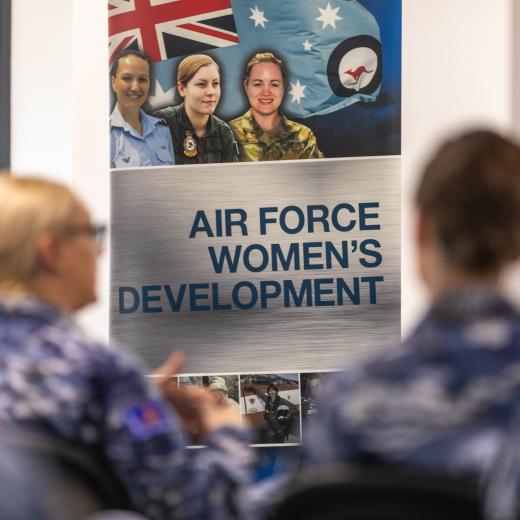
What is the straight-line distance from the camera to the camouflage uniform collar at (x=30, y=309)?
5.90 ft

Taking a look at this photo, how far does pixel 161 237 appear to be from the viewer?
4.00 m

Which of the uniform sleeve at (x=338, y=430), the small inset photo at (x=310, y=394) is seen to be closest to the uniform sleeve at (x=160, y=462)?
the uniform sleeve at (x=338, y=430)

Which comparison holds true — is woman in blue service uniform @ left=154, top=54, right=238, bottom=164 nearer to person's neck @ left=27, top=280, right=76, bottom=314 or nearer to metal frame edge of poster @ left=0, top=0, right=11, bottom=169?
metal frame edge of poster @ left=0, top=0, right=11, bottom=169

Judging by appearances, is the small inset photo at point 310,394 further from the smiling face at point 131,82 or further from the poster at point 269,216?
the smiling face at point 131,82

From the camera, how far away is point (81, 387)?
174cm

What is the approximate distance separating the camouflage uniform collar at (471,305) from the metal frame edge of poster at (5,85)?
9.96ft

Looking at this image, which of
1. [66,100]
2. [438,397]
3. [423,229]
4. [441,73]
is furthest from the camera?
[66,100]

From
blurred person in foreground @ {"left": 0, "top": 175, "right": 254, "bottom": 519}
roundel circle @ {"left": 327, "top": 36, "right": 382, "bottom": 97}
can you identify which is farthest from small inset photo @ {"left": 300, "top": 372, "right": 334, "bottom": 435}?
blurred person in foreground @ {"left": 0, "top": 175, "right": 254, "bottom": 519}

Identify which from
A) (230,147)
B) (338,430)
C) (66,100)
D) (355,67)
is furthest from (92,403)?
(66,100)

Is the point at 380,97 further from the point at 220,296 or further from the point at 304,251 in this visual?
the point at 220,296

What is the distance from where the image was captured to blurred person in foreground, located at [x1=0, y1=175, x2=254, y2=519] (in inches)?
68.1

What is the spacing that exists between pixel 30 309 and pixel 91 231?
0.70 ft

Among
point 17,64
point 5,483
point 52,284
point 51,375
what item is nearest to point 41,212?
point 52,284

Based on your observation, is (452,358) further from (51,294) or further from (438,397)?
(51,294)
